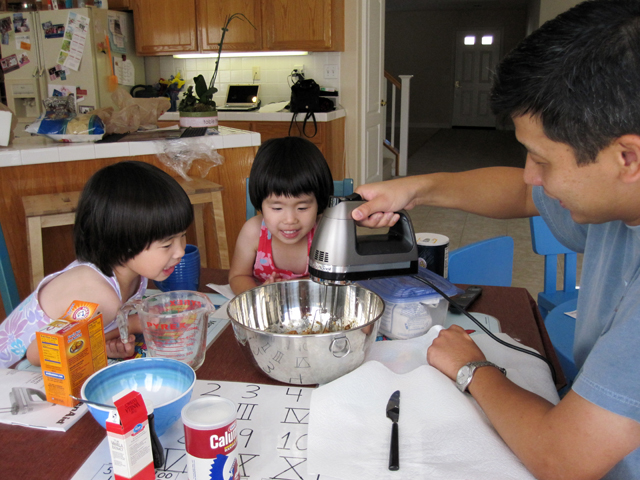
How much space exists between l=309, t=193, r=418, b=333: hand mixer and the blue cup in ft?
1.46

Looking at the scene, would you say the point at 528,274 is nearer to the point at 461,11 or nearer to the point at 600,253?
the point at 600,253

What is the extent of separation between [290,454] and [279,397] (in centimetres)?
14

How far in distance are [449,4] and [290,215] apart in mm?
10751

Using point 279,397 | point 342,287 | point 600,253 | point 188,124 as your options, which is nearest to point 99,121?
point 188,124

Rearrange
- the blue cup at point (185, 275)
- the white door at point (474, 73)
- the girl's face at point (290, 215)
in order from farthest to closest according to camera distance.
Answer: the white door at point (474, 73) → the girl's face at point (290, 215) → the blue cup at point (185, 275)

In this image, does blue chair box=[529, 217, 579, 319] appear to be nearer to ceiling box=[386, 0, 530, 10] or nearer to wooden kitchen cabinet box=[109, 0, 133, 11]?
wooden kitchen cabinet box=[109, 0, 133, 11]

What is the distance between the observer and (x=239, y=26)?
450 centimetres

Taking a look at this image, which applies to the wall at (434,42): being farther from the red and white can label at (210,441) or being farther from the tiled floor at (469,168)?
the red and white can label at (210,441)

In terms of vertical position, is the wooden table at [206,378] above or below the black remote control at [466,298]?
below

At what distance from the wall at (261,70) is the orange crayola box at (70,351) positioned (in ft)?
13.5

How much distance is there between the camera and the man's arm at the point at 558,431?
0.64 metres

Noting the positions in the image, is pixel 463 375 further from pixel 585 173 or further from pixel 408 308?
pixel 585 173

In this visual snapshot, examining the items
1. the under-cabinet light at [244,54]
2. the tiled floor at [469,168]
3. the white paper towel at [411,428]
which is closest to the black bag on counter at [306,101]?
the under-cabinet light at [244,54]

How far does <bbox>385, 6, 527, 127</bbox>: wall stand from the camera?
11.5 meters
